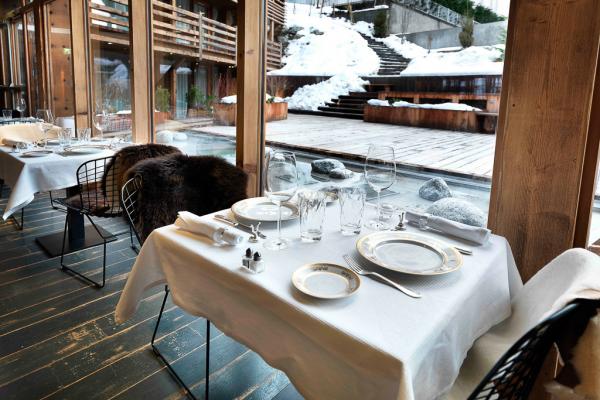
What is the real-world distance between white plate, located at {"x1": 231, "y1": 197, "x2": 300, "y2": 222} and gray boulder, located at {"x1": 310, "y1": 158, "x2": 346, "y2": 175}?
78 centimetres

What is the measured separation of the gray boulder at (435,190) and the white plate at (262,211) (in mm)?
762

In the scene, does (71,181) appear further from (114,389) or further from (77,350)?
(114,389)

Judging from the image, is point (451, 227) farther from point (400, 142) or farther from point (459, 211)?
point (400, 142)

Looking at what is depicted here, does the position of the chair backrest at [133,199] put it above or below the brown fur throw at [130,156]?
below

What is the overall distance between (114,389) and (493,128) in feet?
6.02

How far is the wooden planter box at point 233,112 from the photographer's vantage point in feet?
8.60

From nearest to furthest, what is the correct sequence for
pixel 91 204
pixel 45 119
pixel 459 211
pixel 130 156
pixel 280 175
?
pixel 280 175 < pixel 459 211 < pixel 130 156 < pixel 91 204 < pixel 45 119

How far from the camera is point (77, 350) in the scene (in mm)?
1877

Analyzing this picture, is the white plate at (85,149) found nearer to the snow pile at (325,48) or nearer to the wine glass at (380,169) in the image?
the snow pile at (325,48)

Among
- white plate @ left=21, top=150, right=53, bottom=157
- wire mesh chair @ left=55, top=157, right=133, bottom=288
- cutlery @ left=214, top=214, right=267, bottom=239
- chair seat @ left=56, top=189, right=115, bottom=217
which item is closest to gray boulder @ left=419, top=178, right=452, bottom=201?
cutlery @ left=214, top=214, right=267, bottom=239

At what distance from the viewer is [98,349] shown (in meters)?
1.89

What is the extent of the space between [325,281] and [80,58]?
4727mm

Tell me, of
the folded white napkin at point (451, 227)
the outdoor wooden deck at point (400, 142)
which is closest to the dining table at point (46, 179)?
the outdoor wooden deck at point (400, 142)

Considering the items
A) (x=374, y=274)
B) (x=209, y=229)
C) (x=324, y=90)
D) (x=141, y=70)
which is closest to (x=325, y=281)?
(x=374, y=274)
